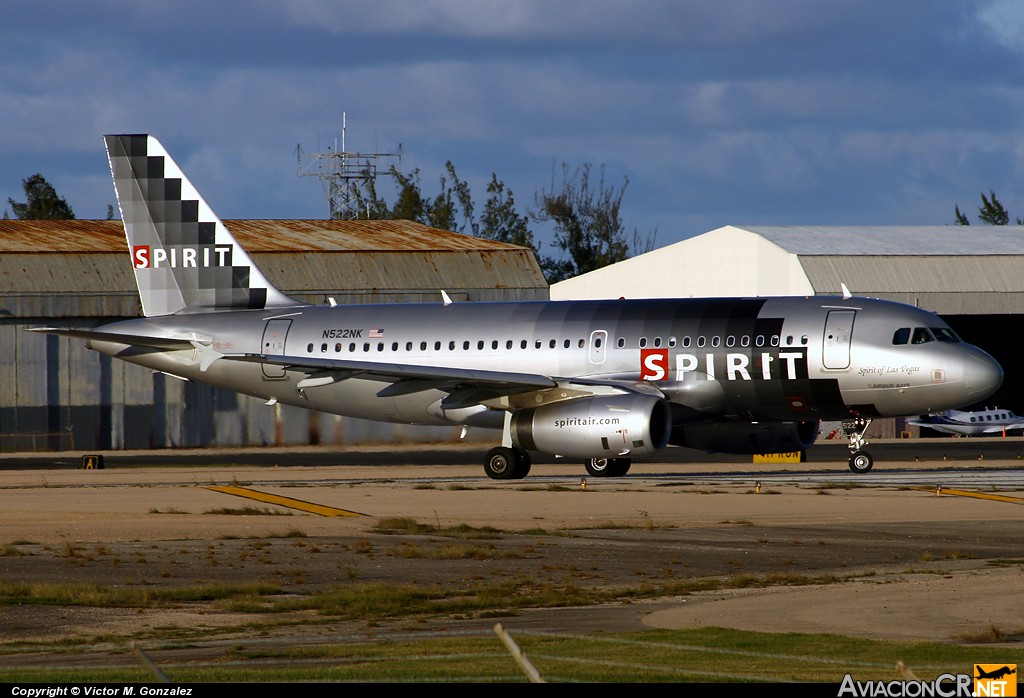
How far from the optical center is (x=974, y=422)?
69.5m

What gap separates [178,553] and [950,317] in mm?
51360

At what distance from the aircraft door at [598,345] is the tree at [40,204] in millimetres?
107663

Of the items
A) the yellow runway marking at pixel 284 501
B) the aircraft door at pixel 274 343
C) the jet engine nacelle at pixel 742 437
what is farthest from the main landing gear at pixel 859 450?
the aircraft door at pixel 274 343

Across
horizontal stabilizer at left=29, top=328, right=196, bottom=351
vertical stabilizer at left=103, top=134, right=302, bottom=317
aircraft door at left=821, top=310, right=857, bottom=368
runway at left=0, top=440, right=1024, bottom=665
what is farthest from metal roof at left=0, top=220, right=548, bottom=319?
aircraft door at left=821, top=310, right=857, bottom=368

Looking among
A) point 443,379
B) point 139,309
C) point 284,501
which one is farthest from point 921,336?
point 139,309

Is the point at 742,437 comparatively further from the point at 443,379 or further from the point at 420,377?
the point at 420,377

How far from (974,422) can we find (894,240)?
10159mm

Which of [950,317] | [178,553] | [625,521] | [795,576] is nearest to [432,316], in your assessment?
[625,521]

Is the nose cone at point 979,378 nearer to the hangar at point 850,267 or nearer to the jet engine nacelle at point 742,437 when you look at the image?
the jet engine nacelle at point 742,437

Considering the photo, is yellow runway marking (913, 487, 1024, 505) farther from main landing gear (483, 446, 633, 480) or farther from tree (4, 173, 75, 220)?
tree (4, 173, 75, 220)

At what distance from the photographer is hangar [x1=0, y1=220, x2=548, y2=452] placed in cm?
5188

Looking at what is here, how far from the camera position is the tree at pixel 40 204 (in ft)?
450

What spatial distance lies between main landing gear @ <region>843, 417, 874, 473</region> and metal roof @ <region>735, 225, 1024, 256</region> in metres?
24.2

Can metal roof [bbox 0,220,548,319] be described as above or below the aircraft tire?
above
